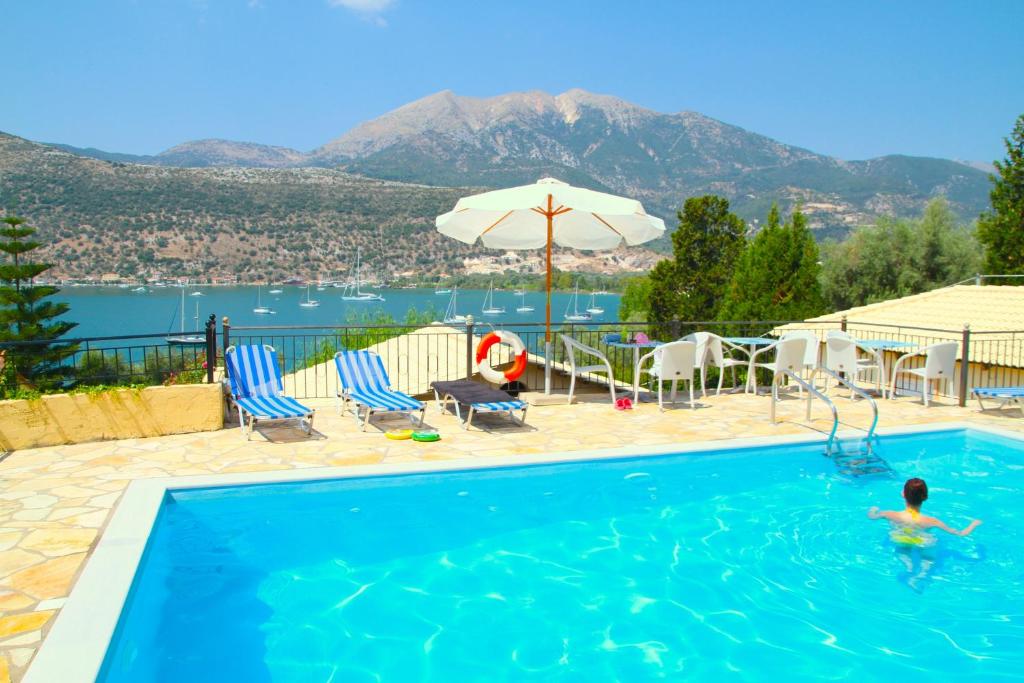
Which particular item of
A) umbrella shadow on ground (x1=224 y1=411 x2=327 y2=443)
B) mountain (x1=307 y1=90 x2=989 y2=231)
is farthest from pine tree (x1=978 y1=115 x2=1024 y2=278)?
mountain (x1=307 y1=90 x2=989 y2=231)

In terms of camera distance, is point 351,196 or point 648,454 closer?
point 648,454

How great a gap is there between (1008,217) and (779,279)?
22.7ft

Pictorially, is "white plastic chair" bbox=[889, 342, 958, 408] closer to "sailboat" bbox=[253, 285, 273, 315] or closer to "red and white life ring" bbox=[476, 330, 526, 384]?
"red and white life ring" bbox=[476, 330, 526, 384]

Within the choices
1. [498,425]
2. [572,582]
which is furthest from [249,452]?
[572,582]

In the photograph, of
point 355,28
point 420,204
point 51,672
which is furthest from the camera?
point 420,204

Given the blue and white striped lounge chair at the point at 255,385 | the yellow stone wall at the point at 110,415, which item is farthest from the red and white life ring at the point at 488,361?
the yellow stone wall at the point at 110,415

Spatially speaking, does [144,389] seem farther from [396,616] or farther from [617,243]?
[617,243]

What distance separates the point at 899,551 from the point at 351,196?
6989 cm

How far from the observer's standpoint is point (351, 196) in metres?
70.4

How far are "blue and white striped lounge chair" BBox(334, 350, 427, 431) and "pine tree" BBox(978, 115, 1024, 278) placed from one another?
64.1 feet

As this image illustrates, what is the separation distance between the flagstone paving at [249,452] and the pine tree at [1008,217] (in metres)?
14.6

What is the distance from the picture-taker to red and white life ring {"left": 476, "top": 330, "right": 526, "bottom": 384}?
27.1ft

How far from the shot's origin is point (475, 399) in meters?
7.32

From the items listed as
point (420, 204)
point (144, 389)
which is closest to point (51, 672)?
point (144, 389)
